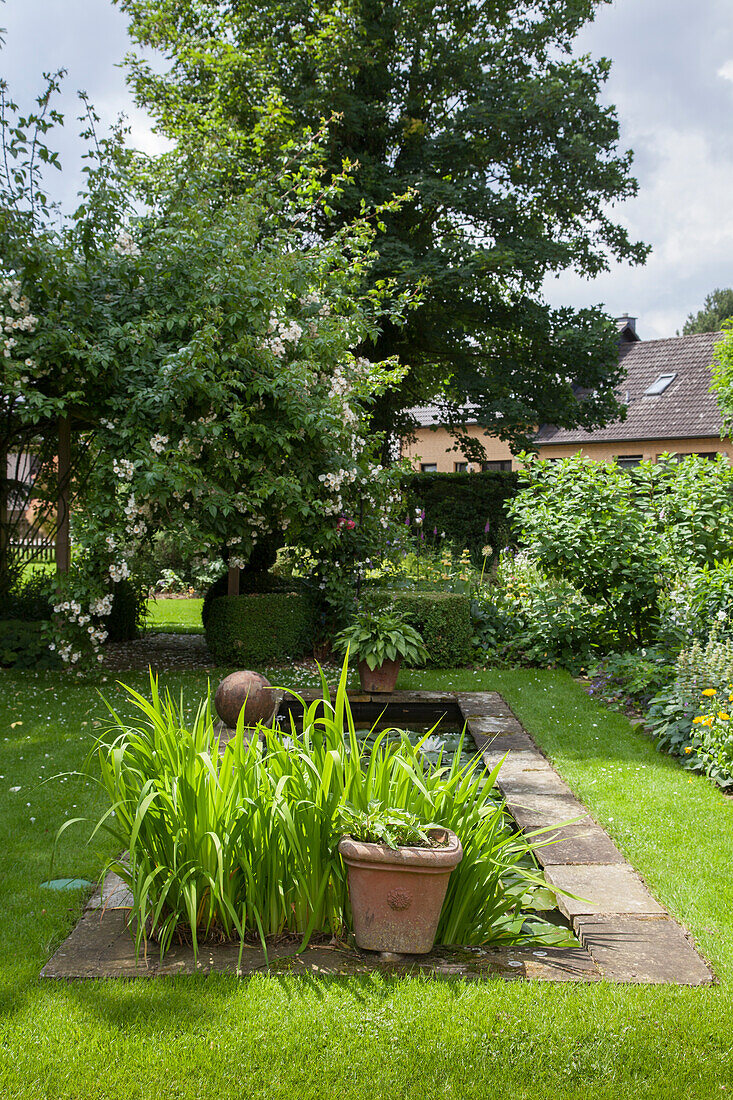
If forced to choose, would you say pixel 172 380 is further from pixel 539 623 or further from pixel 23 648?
pixel 539 623

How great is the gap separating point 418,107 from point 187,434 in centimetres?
1150

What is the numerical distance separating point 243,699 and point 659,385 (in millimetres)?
21115

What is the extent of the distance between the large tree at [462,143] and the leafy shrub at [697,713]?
361 inches

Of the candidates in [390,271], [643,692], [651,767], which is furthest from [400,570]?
[390,271]

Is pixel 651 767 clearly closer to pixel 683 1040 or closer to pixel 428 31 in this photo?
pixel 683 1040

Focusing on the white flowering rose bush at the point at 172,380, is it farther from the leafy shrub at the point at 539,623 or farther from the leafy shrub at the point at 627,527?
the leafy shrub at the point at 539,623

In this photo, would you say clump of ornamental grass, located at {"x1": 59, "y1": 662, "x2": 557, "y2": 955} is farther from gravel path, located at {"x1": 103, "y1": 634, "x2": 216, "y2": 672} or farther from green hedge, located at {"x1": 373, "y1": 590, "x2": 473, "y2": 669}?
green hedge, located at {"x1": 373, "y1": 590, "x2": 473, "y2": 669}

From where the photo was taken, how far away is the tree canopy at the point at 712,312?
3947 cm

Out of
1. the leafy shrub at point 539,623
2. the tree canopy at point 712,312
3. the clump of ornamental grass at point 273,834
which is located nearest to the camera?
the clump of ornamental grass at point 273,834

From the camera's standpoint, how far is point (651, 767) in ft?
15.5

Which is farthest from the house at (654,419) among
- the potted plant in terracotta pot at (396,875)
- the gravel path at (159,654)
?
the potted plant in terracotta pot at (396,875)

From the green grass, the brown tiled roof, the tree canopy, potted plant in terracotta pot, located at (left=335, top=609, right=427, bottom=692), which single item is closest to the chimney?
the brown tiled roof

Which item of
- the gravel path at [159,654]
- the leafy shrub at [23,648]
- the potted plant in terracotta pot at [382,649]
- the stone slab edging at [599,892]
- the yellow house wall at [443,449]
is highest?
the yellow house wall at [443,449]

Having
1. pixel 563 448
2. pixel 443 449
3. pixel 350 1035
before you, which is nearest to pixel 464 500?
pixel 563 448
